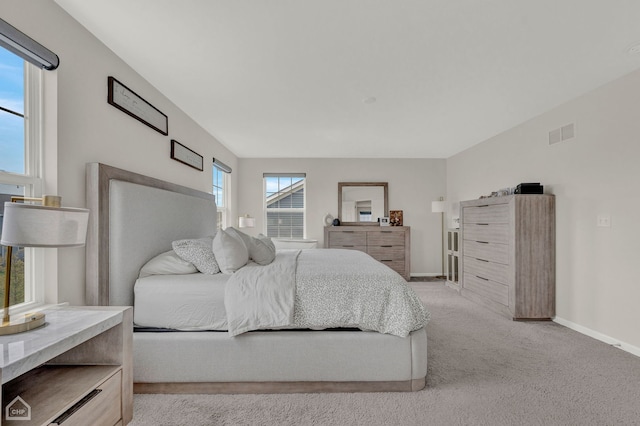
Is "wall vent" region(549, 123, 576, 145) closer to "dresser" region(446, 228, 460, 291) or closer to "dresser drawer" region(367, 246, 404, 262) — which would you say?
"dresser" region(446, 228, 460, 291)

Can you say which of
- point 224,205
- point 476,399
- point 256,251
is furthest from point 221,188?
point 476,399

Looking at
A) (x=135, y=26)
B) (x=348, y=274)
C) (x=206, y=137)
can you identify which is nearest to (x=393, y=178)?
(x=206, y=137)

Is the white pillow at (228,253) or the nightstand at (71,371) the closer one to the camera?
the nightstand at (71,371)

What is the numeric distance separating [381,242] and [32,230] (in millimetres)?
4854

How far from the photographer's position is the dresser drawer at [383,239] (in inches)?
212

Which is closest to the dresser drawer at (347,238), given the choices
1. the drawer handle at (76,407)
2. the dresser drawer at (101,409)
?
the dresser drawer at (101,409)

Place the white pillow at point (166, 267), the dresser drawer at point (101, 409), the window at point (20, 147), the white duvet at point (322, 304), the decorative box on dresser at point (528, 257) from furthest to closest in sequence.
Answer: the decorative box on dresser at point (528, 257) < the white pillow at point (166, 267) < the white duvet at point (322, 304) < the window at point (20, 147) < the dresser drawer at point (101, 409)

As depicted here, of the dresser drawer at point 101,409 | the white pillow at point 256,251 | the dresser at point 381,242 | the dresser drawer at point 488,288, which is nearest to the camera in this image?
the dresser drawer at point 101,409

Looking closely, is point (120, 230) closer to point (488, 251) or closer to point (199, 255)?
point (199, 255)

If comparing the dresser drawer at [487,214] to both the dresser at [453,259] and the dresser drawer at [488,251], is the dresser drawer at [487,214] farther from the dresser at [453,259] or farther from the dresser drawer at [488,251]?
the dresser at [453,259]

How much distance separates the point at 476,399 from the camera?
5.89 ft

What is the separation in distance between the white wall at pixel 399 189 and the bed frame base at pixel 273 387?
153 inches

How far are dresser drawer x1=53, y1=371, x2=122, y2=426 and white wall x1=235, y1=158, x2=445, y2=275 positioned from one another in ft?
14.3

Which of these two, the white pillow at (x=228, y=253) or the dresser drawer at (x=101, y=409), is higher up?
the white pillow at (x=228, y=253)
